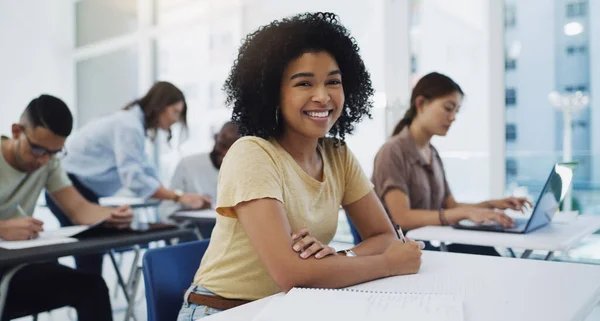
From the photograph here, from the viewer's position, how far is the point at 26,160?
2.35m

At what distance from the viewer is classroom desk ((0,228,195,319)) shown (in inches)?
72.8

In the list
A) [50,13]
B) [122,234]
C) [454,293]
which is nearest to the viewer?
[454,293]

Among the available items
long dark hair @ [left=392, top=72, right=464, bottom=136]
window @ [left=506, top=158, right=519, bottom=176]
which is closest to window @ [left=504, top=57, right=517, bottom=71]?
window @ [left=506, top=158, right=519, bottom=176]

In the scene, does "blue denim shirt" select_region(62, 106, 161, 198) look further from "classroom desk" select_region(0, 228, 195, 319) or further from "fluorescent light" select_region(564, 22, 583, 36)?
"fluorescent light" select_region(564, 22, 583, 36)

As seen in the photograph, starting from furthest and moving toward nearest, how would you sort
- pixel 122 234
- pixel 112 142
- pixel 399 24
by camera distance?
pixel 399 24 < pixel 112 142 < pixel 122 234

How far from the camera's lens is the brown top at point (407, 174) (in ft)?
7.61

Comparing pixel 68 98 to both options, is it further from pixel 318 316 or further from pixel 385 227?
pixel 318 316

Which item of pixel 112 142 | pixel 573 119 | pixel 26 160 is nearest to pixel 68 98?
pixel 112 142

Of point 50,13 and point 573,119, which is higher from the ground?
point 50,13

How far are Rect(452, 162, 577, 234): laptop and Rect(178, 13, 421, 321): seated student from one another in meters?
0.67

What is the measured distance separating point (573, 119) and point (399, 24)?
1.67 metres

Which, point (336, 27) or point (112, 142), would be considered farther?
point (112, 142)

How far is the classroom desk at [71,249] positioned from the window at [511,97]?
8.83 feet

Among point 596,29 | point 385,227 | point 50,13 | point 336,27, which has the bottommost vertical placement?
point 385,227
